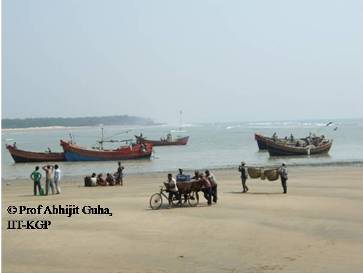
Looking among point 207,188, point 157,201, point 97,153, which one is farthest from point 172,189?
point 97,153

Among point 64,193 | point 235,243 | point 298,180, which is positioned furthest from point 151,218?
point 298,180

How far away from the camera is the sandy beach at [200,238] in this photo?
31.3 ft

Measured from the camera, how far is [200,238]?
11562mm

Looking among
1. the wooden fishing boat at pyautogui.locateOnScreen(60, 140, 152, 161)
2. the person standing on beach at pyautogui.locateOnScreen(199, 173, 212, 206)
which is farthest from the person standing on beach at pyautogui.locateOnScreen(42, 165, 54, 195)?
the wooden fishing boat at pyautogui.locateOnScreen(60, 140, 152, 161)

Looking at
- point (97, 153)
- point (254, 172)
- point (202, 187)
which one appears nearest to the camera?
point (202, 187)

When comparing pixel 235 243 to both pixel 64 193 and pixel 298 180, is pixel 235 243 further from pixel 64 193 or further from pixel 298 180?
pixel 298 180

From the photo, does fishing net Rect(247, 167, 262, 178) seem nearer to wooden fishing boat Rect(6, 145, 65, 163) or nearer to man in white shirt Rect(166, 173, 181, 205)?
man in white shirt Rect(166, 173, 181, 205)

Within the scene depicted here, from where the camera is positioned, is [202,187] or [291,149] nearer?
Result: [202,187]

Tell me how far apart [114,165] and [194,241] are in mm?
33876

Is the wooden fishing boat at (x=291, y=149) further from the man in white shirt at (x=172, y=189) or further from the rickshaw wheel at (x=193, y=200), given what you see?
the man in white shirt at (x=172, y=189)

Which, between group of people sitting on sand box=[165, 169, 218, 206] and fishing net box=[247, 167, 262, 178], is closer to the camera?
group of people sitting on sand box=[165, 169, 218, 206]

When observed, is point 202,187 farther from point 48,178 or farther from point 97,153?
point 97,153

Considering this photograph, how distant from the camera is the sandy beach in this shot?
9.53 m

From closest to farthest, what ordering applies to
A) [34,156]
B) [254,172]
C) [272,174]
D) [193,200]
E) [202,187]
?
[202,187]
[193,200]
[272,174]
[254,172]
[34,156]
